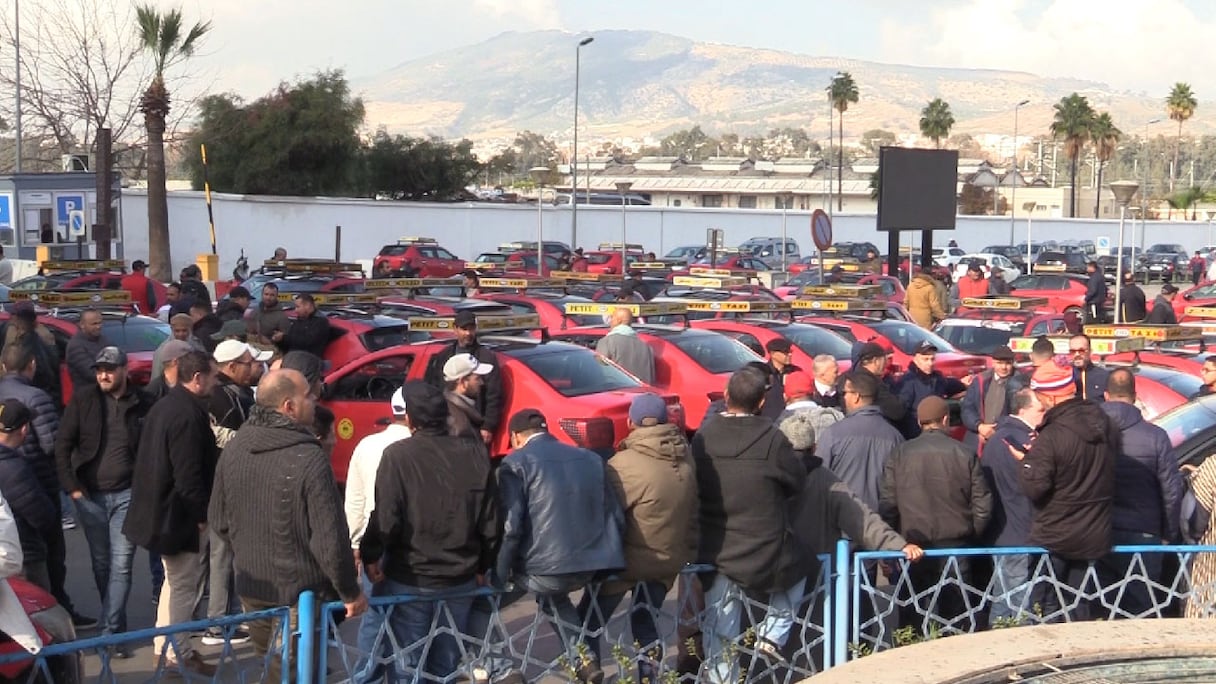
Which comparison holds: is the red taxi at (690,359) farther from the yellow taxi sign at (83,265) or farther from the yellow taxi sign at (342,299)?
the yellow taxi sign at (83,265)

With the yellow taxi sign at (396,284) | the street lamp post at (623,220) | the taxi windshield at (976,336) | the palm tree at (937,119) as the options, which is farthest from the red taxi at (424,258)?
the palm tree at (937,119)

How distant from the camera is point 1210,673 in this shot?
6215mm

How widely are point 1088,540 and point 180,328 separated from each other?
779 cm

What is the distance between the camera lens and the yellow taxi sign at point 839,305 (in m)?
17.8

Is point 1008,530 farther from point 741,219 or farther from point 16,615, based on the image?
point 741,219

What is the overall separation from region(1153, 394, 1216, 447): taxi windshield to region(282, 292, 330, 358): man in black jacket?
316 inches

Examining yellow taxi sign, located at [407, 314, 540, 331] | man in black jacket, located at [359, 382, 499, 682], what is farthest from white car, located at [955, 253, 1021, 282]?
man in black jacket, located at [359, 382, 499, 682]

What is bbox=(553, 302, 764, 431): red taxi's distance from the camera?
13.3 metres

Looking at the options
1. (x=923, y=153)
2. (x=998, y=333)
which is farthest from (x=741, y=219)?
(x=998, y=333)

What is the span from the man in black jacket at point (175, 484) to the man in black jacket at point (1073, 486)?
4170mm

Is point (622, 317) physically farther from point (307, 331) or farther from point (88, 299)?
point (88, 299)

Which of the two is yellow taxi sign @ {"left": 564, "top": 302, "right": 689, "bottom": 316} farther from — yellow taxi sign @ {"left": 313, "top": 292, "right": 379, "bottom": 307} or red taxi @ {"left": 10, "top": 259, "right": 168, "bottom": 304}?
red taxi @ {"left": 10, "top": 259, "right": 168, "bottom": 304}

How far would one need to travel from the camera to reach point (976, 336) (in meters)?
18.6

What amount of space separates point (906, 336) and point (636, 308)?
10.3ft
